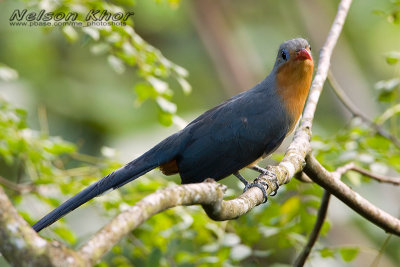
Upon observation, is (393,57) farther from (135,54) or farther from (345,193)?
(135,54)

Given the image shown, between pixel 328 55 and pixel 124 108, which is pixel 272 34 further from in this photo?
pixel 328 55

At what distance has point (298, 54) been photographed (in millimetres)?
3512

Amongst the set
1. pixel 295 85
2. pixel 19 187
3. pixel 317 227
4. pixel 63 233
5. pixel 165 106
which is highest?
pixel 295 85

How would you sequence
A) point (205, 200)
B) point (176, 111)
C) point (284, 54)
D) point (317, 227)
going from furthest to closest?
1. point (176, 111)
2. point (284, 54)
3. point (317, 227)
4. point (205, 200)

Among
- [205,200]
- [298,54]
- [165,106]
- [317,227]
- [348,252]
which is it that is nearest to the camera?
[205,200]

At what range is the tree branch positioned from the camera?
8.94ft

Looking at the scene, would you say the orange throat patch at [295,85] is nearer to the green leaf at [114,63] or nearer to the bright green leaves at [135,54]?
the bright green leaves at [135,54]

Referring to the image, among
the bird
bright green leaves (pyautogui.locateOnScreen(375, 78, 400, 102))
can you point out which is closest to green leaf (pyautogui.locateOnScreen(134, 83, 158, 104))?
the bird

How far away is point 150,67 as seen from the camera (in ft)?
11.1

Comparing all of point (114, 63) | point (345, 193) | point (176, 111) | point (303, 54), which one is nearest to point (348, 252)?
point (345, 193)

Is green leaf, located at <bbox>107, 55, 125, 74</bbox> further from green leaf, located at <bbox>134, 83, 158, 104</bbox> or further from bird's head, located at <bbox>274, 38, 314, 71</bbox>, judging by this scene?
bird's head, located at <bbox>274, 38, 314, 71</bbox>

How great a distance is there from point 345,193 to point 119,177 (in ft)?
3.84

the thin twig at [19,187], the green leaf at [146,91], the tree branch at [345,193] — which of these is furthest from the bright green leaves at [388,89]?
the thin twig at [19,187]

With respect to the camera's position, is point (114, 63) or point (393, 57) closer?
point (393, 57)
